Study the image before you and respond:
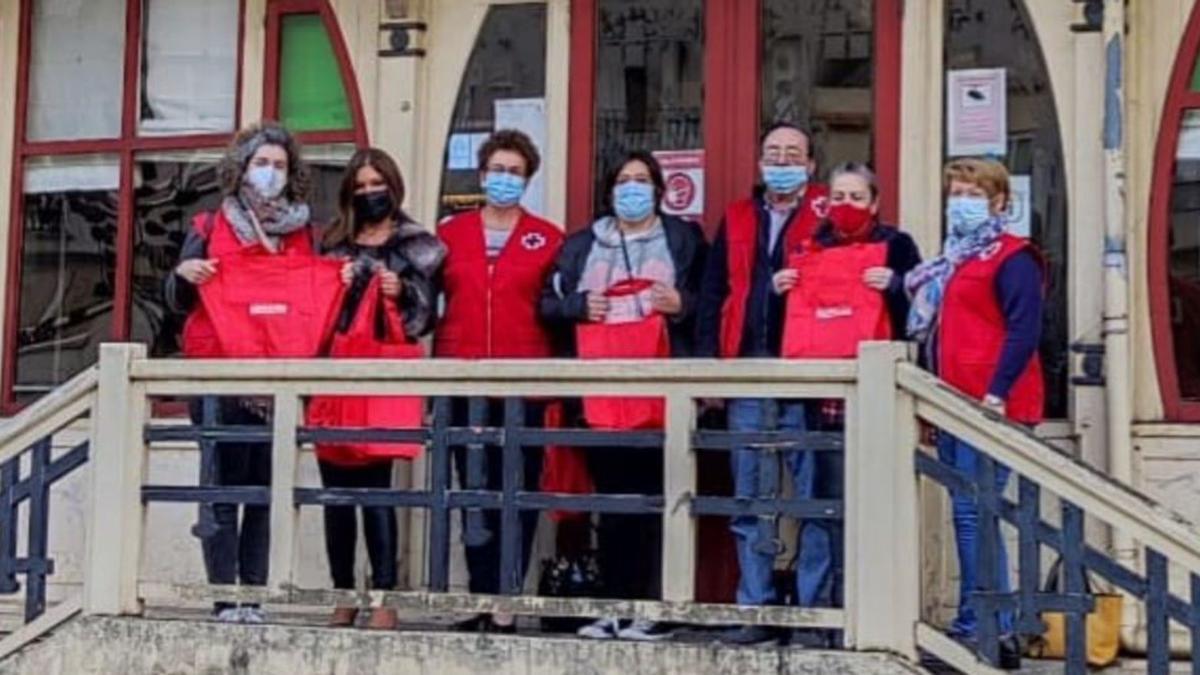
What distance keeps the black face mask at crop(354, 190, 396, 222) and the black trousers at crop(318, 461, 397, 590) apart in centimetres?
88

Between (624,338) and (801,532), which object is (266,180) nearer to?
(624,338)

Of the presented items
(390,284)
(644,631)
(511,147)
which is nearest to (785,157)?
(511,147)

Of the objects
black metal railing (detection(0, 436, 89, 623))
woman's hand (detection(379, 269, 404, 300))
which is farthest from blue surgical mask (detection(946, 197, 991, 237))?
black metal railing (detection(0, 436, 89, 623))

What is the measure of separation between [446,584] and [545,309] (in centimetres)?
111

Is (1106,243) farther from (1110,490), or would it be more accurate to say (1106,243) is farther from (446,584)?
(446,584)

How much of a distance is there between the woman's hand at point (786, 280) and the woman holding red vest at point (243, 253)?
1.66 meters

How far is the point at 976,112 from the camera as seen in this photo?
6754 millimetres

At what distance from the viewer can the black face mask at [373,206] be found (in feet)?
20.7

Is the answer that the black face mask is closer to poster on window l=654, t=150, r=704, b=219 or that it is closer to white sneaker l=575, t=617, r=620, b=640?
poster on window l=654, t=150, r=704, b=219

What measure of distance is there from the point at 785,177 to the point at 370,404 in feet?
5.24

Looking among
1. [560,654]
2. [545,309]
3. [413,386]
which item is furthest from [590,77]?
[560,654]

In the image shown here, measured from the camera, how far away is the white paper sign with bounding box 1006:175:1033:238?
6.66 meters

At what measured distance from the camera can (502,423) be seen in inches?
244

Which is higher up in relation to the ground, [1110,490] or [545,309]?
[545,309]
